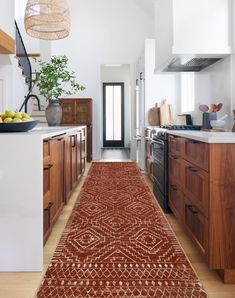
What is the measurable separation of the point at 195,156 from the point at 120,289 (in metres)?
0.92

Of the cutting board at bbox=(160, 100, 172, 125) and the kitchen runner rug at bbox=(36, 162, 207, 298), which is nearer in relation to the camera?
the kitchen runner rug at bbox=(36, 162, 207, 298)

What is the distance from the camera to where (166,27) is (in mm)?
3287

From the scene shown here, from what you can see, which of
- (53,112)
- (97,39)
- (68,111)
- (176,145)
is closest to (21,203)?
(176,145)

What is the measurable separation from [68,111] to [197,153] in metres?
6.04

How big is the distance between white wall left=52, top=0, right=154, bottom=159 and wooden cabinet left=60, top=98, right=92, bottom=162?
1.98 feet

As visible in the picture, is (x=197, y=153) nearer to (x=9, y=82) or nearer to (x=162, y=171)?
(x=162, y=171)

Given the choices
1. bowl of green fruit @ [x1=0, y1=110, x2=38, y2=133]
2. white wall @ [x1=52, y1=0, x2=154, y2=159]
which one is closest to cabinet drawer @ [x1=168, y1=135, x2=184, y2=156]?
bowl of green fruit @ [x1=0, y1=110, x2=38, y2=133]

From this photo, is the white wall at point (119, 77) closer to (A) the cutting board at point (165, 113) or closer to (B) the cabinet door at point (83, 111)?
(B) the cabinet door at point (83, 111)

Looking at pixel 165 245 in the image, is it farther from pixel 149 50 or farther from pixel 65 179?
pixel 149 50

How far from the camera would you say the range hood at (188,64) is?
322 centimetres

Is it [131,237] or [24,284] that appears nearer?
[24,284]

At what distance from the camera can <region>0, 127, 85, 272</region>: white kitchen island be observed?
70.2 inches

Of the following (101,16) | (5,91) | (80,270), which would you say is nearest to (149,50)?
(5,91)

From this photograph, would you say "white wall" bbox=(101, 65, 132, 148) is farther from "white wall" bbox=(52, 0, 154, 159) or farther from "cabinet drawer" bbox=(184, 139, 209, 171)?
"cabinet drawer" bbox=(184, 139, 209, 171)
